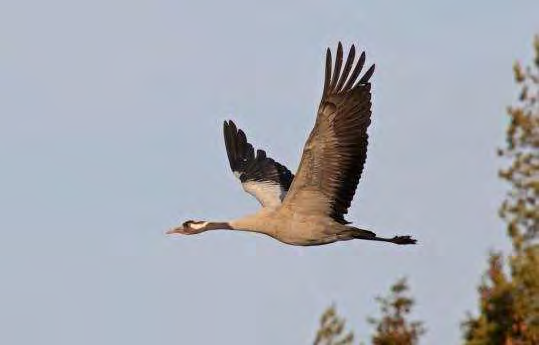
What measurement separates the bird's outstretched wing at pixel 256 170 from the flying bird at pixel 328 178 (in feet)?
4.68

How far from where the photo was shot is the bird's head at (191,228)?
19500 millimetres

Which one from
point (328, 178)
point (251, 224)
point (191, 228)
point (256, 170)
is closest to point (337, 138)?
point (328, 178)

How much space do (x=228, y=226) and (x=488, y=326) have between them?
608cm

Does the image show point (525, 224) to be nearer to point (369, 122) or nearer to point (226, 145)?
point (369, 122)

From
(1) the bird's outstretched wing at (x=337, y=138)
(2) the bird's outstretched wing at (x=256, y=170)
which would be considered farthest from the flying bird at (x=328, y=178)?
(2) the bird's outstretched wing at (x=256, y=170)

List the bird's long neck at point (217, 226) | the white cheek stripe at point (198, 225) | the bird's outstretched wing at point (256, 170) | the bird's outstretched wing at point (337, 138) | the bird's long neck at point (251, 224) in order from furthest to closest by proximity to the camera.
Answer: the bird's outstretched wing at point (256, 170) < the white cheek stripe at point (198, 225) < the bird's long neck at point (217, 226) < the bird's long neck at point (251, 224) < the bird's outstretched wing at point (337, 138)

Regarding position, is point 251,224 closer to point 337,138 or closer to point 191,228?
point 191,228

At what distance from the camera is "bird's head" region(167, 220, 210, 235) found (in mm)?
19500

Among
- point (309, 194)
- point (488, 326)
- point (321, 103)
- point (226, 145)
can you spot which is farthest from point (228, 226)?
point (488, 326)

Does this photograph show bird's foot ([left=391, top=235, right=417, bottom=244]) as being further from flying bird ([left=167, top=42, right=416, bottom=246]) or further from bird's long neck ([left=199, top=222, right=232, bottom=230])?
bird's long neck ([left=199, top=222, right=232, bottom=230])

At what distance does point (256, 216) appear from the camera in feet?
60.7

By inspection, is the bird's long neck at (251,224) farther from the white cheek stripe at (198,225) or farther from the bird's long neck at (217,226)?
the white cheek stripe at (198,225)

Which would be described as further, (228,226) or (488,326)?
(228,226)

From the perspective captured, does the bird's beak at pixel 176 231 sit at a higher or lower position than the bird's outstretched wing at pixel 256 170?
lower
